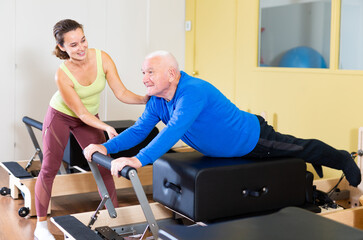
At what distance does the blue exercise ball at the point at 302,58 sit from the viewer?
372 cm

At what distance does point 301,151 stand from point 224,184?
1.73 ft

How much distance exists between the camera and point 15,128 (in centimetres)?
445

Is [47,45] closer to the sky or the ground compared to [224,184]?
closer to the sky

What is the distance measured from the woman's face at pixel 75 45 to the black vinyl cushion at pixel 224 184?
70 cm

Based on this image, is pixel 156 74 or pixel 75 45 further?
pixel 75 45

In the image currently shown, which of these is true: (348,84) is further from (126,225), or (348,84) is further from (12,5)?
(12,5)

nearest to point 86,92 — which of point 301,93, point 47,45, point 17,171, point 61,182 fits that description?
point 61,182

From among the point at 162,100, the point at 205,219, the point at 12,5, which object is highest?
the point at 12,5

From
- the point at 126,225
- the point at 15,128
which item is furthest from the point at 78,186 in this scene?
the point at 15,128

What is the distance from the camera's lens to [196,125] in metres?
2.29

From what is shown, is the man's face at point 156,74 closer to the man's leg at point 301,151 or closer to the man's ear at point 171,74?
the man's ear at point 171,74

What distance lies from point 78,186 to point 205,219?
3.88 ft

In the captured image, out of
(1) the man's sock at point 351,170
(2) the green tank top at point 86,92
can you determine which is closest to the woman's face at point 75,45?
(2) the green tank top at point 86,92

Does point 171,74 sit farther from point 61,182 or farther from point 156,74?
point 61,182
